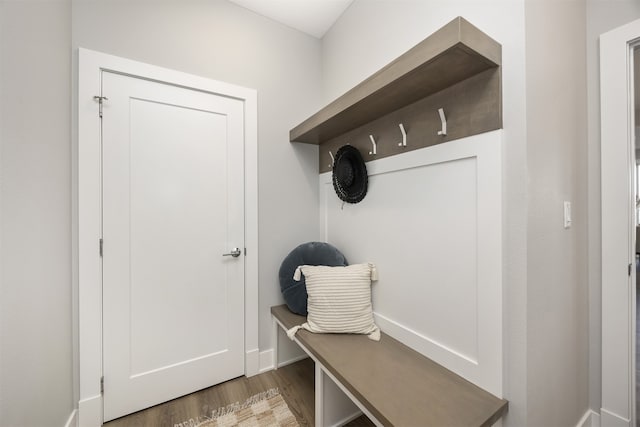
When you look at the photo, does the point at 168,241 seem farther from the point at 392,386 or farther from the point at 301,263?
the point at 392,386

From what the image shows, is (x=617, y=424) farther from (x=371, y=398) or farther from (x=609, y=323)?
(x=371, y=398)

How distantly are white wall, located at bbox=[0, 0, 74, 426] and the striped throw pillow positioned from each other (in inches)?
45.0

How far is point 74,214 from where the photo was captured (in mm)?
1394

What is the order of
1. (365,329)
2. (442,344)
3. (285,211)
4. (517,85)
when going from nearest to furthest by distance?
1. (517,85)
2. (442,344)
3. (365,329)
4. (285,211)

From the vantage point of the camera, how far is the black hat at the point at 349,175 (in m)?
1.71

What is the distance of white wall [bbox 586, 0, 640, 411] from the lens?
1319mm

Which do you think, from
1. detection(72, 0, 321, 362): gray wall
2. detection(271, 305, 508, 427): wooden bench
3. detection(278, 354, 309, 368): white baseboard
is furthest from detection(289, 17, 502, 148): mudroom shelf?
detection(278, 354, 309, 368): white baseboard

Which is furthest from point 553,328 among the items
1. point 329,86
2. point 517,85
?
point 329,86

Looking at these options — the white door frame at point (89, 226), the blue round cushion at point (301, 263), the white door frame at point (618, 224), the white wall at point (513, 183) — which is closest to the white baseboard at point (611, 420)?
the white door frame at point (618, 224)

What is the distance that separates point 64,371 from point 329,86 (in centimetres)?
247

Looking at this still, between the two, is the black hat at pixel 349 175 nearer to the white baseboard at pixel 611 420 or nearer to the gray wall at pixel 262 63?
the gray wall at pixel 262 63

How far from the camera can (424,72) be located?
107cm

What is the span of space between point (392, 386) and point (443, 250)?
657 millimetres

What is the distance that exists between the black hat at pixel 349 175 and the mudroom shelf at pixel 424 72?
24 cm
